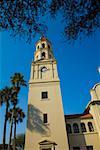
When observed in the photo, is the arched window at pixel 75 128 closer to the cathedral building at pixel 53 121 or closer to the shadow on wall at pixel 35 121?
the cathedral building at pixel 53 121

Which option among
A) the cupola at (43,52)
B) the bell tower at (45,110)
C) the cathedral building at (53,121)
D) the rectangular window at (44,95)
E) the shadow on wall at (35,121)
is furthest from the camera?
the cupola at (43,52)

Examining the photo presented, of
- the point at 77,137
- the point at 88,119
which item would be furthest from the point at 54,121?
the point at 88,119

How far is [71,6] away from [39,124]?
880 inches

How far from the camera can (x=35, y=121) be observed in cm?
2538

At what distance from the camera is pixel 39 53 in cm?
3812

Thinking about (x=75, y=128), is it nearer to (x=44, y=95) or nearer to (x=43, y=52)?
(x=44, y=95)

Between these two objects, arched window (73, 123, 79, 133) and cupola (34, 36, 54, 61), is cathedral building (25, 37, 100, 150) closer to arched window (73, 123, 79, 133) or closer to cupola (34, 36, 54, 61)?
arched window (73, 123, 79, 133)

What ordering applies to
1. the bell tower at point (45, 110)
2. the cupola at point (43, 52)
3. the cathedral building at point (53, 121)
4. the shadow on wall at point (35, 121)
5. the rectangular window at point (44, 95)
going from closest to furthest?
the bell tower at point (45, 110)
the cathedral building at point (53, 121)
the shadow on wall at point (35, 121)
the rectangular window at point (44, 95)
the cupola at point (43, 52)

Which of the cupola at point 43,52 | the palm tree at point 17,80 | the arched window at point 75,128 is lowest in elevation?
the arched window at point 75,128

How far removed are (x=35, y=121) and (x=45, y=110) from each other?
2475mm

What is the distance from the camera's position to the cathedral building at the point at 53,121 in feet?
76.8

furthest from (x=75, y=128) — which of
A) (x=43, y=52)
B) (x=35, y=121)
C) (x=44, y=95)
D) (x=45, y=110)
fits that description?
(x=43, y=52)

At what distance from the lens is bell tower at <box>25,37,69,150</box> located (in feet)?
76.0

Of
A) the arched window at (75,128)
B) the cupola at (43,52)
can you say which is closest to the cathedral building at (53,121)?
the arched window at (75,128)
